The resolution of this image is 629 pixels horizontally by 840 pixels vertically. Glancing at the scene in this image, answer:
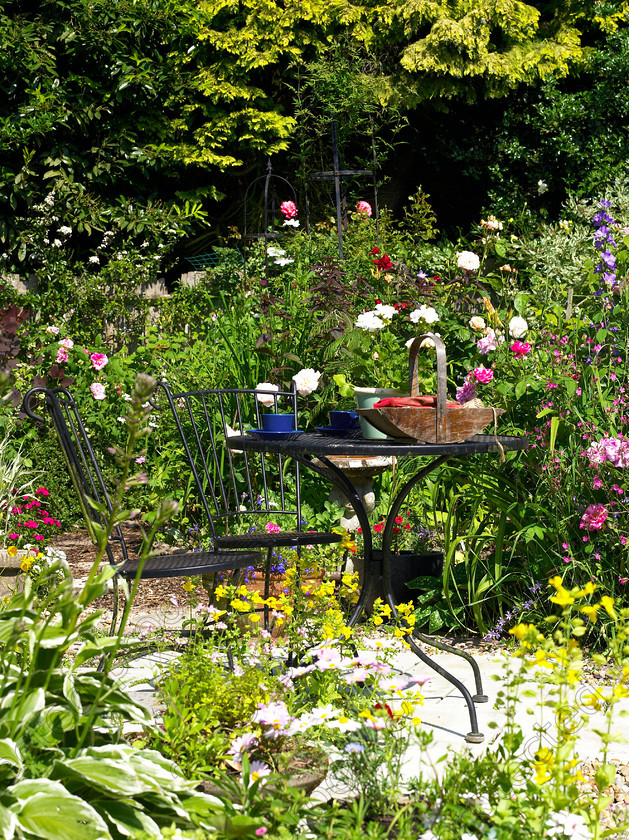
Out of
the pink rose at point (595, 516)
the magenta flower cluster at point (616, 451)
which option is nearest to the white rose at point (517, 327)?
the magenta flower cluster at point (616, 451)

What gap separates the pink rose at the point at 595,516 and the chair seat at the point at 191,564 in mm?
1186

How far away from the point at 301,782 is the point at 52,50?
729cm

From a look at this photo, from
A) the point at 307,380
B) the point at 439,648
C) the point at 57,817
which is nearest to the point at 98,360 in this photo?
the point at 307,380

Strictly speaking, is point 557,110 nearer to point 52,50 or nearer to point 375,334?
point 52,50

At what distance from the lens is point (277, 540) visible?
303 cm

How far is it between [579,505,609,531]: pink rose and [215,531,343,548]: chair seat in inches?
35.1

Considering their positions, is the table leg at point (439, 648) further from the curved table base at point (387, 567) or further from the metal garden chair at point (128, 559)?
the metal garden chair at point (128, 559)

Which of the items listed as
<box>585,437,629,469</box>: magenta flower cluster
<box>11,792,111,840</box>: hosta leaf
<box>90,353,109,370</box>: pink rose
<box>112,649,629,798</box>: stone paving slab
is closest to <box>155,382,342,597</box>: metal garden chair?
<box>90,353,109,370</box>: pink rose

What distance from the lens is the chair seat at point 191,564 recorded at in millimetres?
→ 2600

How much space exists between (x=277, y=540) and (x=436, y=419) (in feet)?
2.46

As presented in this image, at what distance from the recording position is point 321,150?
9133 millimetres

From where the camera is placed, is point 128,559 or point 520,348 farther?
point 520,348

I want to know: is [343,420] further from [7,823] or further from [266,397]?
[7,823]

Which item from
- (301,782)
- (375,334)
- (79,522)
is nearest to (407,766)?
(301,782)
